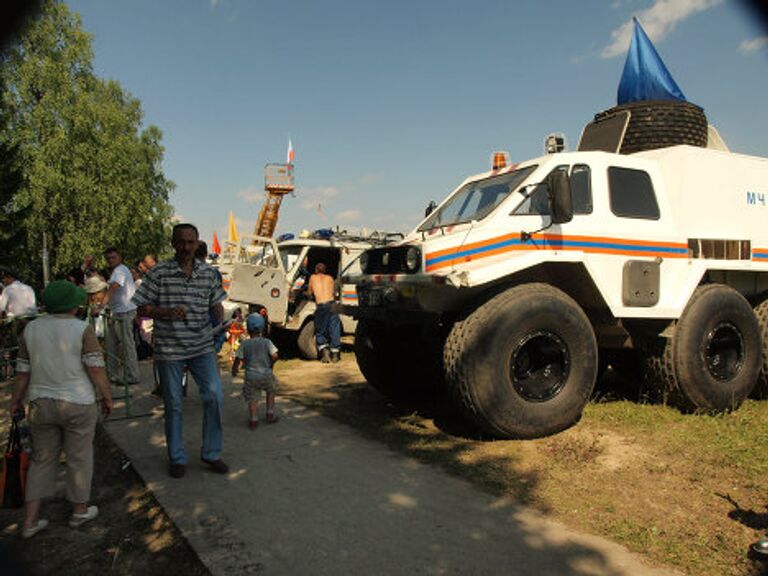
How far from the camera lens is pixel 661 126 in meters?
6.50

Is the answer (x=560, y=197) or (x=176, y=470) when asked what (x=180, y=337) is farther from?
(x=560, y=197)

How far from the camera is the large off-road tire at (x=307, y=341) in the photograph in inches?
391

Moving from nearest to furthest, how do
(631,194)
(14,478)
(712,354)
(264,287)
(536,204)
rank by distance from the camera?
(14,478) → (536,204) → (631,194) → (712,354) → (264,287)

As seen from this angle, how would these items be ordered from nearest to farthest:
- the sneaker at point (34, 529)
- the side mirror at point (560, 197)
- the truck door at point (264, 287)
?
the sneaker at point (34, 529), the side mirror at point (560, 197), the truck door at point (264, 287)

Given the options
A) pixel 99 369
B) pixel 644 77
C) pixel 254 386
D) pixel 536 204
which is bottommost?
pixel 254 386

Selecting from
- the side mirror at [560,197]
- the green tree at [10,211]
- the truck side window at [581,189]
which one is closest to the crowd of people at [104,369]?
the side mirror at [560,197]

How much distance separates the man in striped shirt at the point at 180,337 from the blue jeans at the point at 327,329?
513 centimetres

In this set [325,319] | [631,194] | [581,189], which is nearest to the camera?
[581,189]

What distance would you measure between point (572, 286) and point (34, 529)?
463 centimetres

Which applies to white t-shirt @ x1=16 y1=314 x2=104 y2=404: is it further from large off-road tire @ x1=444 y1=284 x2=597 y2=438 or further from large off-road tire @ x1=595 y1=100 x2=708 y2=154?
large off-road tire @ x1=595 y1=100 x2=708 y2=154

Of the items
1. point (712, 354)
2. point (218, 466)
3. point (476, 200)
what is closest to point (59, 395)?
point (218, 466)

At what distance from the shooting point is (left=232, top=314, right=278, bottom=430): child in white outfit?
5438 mm

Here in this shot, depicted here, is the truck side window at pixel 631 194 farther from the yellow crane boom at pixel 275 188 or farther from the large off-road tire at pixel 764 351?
the yellow crane boom at pixel 275 188

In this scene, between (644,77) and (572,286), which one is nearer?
(572,286)
